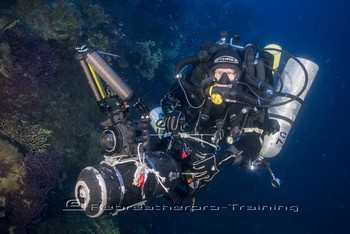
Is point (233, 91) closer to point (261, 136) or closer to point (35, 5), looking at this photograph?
point (261, 136)

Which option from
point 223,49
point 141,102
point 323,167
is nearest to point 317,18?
point 323,167

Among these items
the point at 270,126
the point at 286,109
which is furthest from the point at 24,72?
the point at 286,109

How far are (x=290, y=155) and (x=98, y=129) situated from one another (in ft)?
56.8

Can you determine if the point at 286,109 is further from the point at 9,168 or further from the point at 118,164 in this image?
the point at 9,168

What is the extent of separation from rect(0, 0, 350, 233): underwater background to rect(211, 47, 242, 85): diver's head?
2766 millimetres

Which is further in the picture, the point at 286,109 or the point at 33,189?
the point at 286,109

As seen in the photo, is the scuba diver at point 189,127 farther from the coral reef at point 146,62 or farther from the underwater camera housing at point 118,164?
the coral reef at point 146,62

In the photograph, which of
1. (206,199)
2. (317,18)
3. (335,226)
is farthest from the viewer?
(317,18)

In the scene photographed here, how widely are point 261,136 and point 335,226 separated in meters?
17.3

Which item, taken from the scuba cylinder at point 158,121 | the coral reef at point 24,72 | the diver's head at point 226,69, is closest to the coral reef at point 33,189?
the coral reef at point 24,72

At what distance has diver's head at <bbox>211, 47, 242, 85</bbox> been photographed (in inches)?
179

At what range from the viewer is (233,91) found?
3834mm

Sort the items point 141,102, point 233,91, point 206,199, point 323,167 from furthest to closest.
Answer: point 323,167
point 206,199
point 233,91
point 141,102

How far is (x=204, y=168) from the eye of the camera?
325cm
